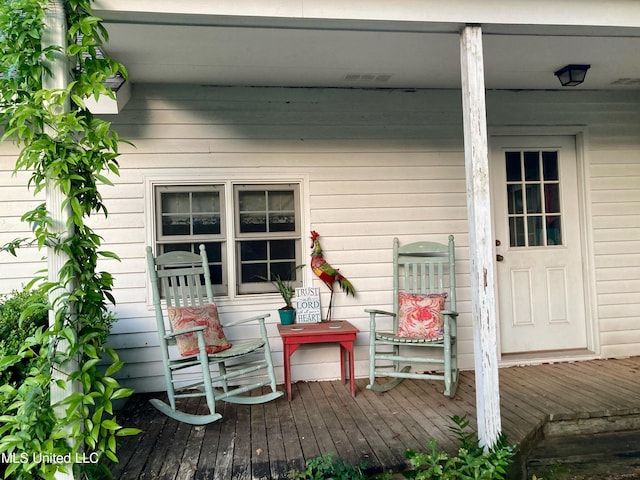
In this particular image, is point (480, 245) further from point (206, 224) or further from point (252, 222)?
point (206, 224)

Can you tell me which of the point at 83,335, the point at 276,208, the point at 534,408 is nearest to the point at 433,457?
the point at 534,408

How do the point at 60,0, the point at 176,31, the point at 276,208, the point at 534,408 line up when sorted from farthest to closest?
the point at 276,208 < the point at 534,408 < the point at 176,31 < the point at 60,0

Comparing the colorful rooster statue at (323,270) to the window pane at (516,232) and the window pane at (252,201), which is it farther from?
the window pane at (516,232)

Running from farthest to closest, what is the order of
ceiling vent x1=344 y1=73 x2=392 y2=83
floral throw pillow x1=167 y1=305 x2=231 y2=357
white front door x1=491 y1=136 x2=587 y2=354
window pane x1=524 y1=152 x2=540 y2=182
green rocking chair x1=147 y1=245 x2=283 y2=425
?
window pane x1=524 y1=152 x2=540 y2=182, white front door x1=491 y1=136 x2=587 y2=354, ceiling vent x1=344 y1=73 x2=392 y2=83, floral throw pillow x1=167 y1=305 x2=231 y2=357, green rocking chair x1=147 y1=245 x2=283 y2=425

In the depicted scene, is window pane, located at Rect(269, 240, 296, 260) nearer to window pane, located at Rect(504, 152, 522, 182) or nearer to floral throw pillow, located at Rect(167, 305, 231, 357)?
floral throw pillow, located at Rect(167, 305, 231, 357)

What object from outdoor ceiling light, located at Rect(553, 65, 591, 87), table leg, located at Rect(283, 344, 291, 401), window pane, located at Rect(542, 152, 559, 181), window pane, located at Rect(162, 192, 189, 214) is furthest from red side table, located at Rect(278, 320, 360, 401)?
outdoor ceiling light, located at Rect(553, 65, 591, 87)

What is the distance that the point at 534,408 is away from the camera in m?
2.83

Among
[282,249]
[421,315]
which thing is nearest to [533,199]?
[421,315]

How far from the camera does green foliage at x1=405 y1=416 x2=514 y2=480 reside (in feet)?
6.77

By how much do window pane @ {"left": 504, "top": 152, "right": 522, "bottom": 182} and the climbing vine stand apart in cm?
330

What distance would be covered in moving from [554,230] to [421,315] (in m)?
1.62

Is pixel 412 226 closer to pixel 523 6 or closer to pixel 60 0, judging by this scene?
pixel 523 6

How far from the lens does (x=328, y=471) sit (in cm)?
213

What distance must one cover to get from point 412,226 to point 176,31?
2.34 metres
